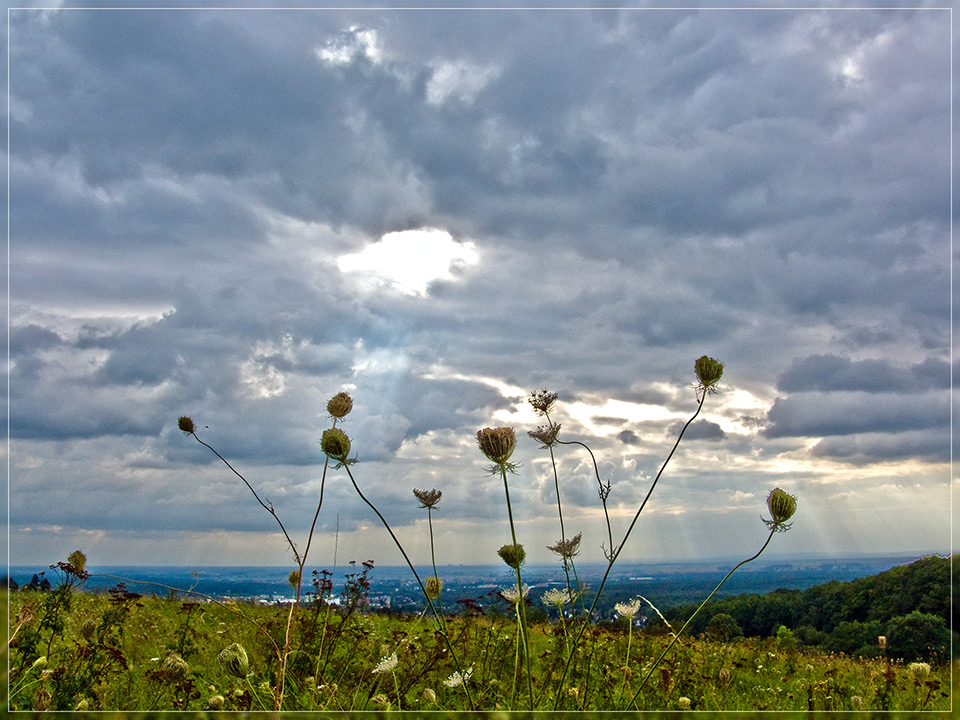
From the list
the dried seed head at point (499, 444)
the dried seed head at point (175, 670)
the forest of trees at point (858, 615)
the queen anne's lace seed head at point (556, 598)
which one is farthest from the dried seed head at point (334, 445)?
the forest of trees at point (858, 615)

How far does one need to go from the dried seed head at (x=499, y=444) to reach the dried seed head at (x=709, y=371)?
1.48 m

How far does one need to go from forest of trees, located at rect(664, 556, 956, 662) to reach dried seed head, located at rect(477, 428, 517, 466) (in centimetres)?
435

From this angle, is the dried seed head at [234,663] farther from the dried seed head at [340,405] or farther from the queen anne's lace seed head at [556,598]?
the queen anne's lace seed head at [556,598]

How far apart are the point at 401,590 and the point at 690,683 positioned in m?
3.46

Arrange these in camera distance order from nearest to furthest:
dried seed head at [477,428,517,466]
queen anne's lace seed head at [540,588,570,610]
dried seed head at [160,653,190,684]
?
dried seed head at [477,428,517,466] < dried seed head at [160,653,190,684] < queen anne's lace seed head at [540,588,570,610]

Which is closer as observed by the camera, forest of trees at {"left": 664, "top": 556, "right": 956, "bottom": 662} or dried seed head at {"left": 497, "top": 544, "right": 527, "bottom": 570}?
dried seed head at {"left": 497, "top": 544, "right": 527, "bottom": 570}

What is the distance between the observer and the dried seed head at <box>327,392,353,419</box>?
4711 mm

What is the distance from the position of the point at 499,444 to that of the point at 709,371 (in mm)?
1618

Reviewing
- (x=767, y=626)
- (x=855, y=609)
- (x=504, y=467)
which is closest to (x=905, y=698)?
(x=767, y=626)

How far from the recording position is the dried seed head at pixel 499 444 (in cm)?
383

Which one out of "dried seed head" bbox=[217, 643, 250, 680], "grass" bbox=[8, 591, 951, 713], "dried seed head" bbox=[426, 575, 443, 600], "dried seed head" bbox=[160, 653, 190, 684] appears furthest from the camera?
"dried seed head" bbox=[426, 575, 443, 600]

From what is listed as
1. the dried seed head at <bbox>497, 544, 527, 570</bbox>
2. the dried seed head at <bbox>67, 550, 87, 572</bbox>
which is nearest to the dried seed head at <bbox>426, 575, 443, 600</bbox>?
the dried seed head at <bbox>497, 544, 527, 570</bbox>

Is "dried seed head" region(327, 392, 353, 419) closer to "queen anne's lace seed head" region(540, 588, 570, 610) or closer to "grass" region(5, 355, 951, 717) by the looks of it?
"grass" region(5, 355, 951, 717)

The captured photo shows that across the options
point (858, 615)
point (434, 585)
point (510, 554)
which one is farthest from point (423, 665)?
point (858, 615)
